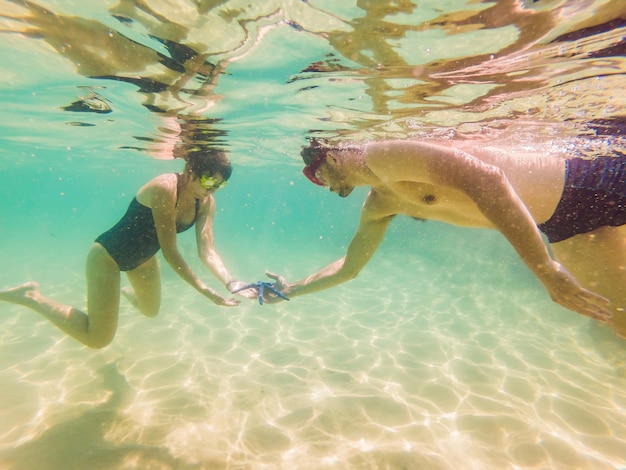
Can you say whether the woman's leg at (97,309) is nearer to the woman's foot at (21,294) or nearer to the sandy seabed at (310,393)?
the woman's foot at (21,294)

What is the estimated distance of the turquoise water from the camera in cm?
450

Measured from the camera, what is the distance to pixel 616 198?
3.41 meters

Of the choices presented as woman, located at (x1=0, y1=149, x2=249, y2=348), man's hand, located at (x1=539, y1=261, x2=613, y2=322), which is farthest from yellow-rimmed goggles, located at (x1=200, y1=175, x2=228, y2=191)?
man's hand, located at (x1=539, y1=261, x2=613, y2=322)

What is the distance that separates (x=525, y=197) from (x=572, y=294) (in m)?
1.69

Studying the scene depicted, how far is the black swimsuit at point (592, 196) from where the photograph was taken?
3.41 m

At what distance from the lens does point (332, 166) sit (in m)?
4.21

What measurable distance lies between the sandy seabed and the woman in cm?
132

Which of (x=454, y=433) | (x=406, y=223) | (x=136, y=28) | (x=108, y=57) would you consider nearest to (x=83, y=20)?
(x=136, y=28)

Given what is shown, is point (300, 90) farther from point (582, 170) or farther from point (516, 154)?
point (582, 170)


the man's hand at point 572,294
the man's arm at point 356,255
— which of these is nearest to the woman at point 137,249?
the man's arm at point 356,255

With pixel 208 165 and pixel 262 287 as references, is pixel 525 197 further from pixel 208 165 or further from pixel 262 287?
pixel 208 165

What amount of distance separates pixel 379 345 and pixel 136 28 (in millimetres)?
8172

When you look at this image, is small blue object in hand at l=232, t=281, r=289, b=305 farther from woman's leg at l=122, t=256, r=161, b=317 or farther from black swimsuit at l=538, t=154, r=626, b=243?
black swimsuit at l=538, t=154, r=626, b=243

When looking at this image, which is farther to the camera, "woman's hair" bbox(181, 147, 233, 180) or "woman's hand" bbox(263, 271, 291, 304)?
"woman's hair" bbox(181, 147, 233, 180)
